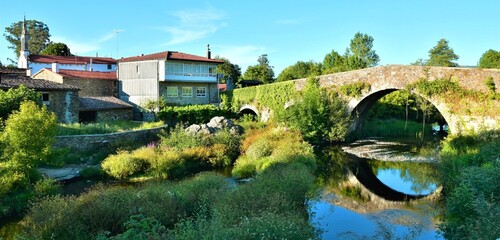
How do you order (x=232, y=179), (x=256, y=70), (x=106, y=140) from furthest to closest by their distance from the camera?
(x=256, y=70) < (x=106, y=140) < (x=232, y=179)

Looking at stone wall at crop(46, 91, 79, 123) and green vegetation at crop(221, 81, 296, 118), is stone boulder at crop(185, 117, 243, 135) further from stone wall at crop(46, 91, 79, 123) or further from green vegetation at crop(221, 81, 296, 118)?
stone wall at crop(46, 91, 79, 123)

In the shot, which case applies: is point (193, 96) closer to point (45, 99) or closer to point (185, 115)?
point (185, 115)

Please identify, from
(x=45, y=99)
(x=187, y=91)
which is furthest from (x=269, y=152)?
(x=187, y=91)

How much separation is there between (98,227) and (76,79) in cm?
2753

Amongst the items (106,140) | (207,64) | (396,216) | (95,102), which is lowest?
(396,216)

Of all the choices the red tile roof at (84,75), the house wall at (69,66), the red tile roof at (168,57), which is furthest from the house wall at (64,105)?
the house wall at (69,66)

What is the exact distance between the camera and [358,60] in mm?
53188

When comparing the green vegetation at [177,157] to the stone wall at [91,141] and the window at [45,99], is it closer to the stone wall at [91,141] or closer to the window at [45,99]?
the stone wall at [91,141]

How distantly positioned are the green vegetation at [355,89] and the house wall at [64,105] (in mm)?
18587

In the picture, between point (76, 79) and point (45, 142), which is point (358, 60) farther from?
point (45, 142)

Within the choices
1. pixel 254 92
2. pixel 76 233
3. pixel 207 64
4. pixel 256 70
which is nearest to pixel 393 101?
pixel 254 92

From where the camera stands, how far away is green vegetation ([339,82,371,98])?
27.0 meters

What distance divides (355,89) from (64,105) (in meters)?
19.8

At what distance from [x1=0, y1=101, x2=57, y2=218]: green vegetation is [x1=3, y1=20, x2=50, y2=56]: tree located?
5592 centimetres
